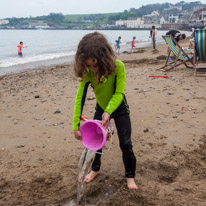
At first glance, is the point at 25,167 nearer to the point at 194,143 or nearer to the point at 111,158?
the point at 111,158

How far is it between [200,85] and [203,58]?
1788mm

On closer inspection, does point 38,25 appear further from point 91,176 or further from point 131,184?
point 131,184

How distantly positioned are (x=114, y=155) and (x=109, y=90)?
129 cm

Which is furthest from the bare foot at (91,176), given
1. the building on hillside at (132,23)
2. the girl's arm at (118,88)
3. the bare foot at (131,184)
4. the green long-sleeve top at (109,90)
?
the building on hillside at (132,23)

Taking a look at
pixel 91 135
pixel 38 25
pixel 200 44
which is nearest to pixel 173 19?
pixel 38 25

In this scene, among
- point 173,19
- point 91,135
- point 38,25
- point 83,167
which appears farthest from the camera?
point 173,19

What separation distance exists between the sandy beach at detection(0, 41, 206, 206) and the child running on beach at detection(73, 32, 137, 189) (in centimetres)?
25

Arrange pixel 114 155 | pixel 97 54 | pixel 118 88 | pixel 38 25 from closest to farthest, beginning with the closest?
pixel 97 54 < pixel 118 88 < pixel 114 155 < pixel 38 25

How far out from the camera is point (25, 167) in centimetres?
324

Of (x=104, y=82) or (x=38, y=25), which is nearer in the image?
(x=104, y=82)

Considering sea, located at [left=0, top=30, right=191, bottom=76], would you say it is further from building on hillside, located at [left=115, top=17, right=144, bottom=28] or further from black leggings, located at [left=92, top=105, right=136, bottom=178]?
building on hillside, located at [left=115, top=17, right=144, bottom=28]

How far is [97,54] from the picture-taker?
7.04ft

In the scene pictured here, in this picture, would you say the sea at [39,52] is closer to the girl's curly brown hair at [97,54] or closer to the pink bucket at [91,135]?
the girl's curly brown hair at [97,54]

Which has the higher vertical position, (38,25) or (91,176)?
(38,25)
